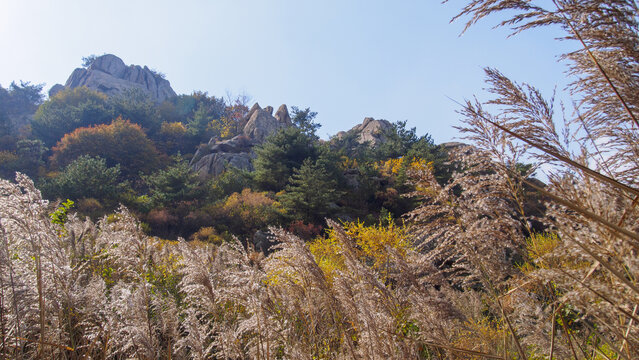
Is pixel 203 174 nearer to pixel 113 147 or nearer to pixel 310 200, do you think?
pixel 113 147

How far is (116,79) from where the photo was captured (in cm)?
4538

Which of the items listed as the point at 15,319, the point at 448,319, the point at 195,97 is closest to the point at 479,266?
the point at 448,319

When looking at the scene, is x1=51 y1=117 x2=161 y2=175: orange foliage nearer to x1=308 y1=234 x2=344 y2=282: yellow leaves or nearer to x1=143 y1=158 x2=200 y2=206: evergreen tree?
x1=143 y1=158 x2=200 y2=206: evergreen tree

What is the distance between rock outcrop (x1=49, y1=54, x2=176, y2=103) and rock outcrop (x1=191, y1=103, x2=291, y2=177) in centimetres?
1996

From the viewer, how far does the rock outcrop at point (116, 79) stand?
140 feet

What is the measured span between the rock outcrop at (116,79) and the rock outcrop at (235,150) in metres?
20.0

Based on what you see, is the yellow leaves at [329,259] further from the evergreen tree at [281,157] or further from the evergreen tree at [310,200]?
the evergreen tree at [281,157]

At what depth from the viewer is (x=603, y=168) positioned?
1322mm

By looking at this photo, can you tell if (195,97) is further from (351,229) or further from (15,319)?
(15,319)

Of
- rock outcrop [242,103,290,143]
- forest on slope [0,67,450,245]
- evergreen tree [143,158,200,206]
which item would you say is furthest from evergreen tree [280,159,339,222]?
rock outcrop [242,103,290,143]

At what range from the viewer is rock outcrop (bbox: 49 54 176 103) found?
140 ft

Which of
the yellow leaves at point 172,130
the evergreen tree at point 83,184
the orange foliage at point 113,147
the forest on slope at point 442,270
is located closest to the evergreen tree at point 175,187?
the evergreen tree at point 83,184

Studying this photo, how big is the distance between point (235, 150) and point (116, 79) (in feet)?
105

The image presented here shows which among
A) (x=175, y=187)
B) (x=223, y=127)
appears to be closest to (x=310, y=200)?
(x=175, y=187)
